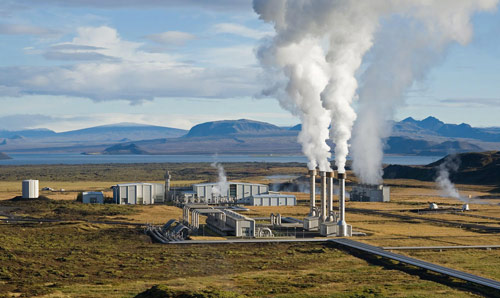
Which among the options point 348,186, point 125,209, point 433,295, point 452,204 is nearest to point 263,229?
point 433,295

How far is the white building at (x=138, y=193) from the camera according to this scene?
125 meters

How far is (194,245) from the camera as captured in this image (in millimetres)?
70312

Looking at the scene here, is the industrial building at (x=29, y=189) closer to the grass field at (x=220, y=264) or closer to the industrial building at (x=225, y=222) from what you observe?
the grass field at (x=220, y=264)

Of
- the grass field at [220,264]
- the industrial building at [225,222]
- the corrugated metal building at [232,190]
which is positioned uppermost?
the corrugated metal building at [232,190]

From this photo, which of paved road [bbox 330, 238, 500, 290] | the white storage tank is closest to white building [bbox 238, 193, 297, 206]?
the white storage tank

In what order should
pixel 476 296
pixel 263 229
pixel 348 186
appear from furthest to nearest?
pixel 348 186, pixel 263 229, pixel 476 296

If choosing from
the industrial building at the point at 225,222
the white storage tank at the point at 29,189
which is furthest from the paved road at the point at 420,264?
the white storage tank at the point at 29,189

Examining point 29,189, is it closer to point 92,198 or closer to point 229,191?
point 92,198

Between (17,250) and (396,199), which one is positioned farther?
(396,199)

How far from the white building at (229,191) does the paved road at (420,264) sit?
57.5 meters

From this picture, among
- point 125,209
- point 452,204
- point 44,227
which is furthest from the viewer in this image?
point 452,204

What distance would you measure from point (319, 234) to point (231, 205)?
44483 mm

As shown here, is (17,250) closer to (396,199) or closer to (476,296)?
(476,296)

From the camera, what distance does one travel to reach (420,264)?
190 feet
